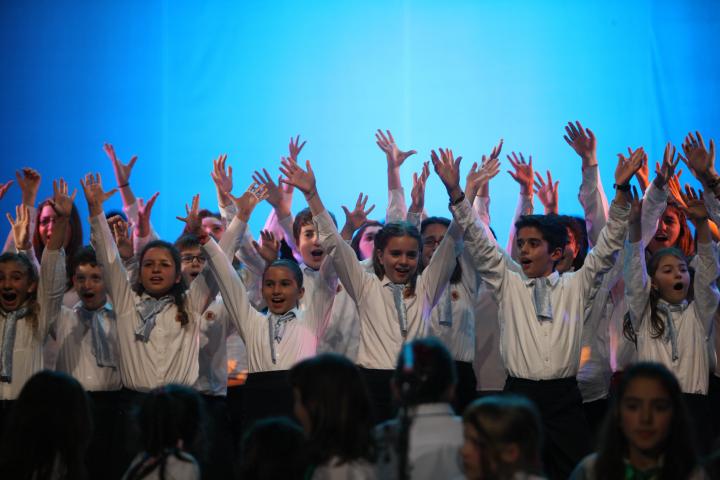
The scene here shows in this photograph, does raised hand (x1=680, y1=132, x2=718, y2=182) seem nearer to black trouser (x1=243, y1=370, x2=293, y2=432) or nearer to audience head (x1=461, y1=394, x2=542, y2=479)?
black trouser (x1=243, y1=370, x2=293, y2=432)

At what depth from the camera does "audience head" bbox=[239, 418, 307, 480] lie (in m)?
2.63

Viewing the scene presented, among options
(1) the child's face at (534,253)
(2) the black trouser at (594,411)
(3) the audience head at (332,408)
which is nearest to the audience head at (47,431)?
(3) the audience head at (332,408)

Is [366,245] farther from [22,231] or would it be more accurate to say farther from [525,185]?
[22,231]

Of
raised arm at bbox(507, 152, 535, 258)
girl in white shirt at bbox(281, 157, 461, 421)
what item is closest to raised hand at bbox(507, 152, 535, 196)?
raised arm at bbox(507, 152, 535, 258)

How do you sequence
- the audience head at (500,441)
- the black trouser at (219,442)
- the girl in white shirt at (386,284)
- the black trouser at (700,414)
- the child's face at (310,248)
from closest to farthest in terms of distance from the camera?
the audience head at (500,441)
the black trouser at (700,414)
the girl in white shirt at (386,284)
the black trouser at (219,442)
the child's face at (310,248)

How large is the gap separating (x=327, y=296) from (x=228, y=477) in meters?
0.93

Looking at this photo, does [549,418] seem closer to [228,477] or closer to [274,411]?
[274,411]

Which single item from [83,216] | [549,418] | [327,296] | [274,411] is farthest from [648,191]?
[83,216]

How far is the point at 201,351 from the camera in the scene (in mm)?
4520

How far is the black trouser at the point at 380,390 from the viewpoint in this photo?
3.96 metres

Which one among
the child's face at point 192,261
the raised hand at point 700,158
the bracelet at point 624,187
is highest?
the raised hand at point 700,158

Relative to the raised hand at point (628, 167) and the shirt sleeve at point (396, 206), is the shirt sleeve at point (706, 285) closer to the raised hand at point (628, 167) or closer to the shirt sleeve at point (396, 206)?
the raised hand at point (628, 167)

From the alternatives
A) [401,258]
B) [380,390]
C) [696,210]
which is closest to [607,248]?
[696,210]

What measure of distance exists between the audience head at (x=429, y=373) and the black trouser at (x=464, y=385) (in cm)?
142
